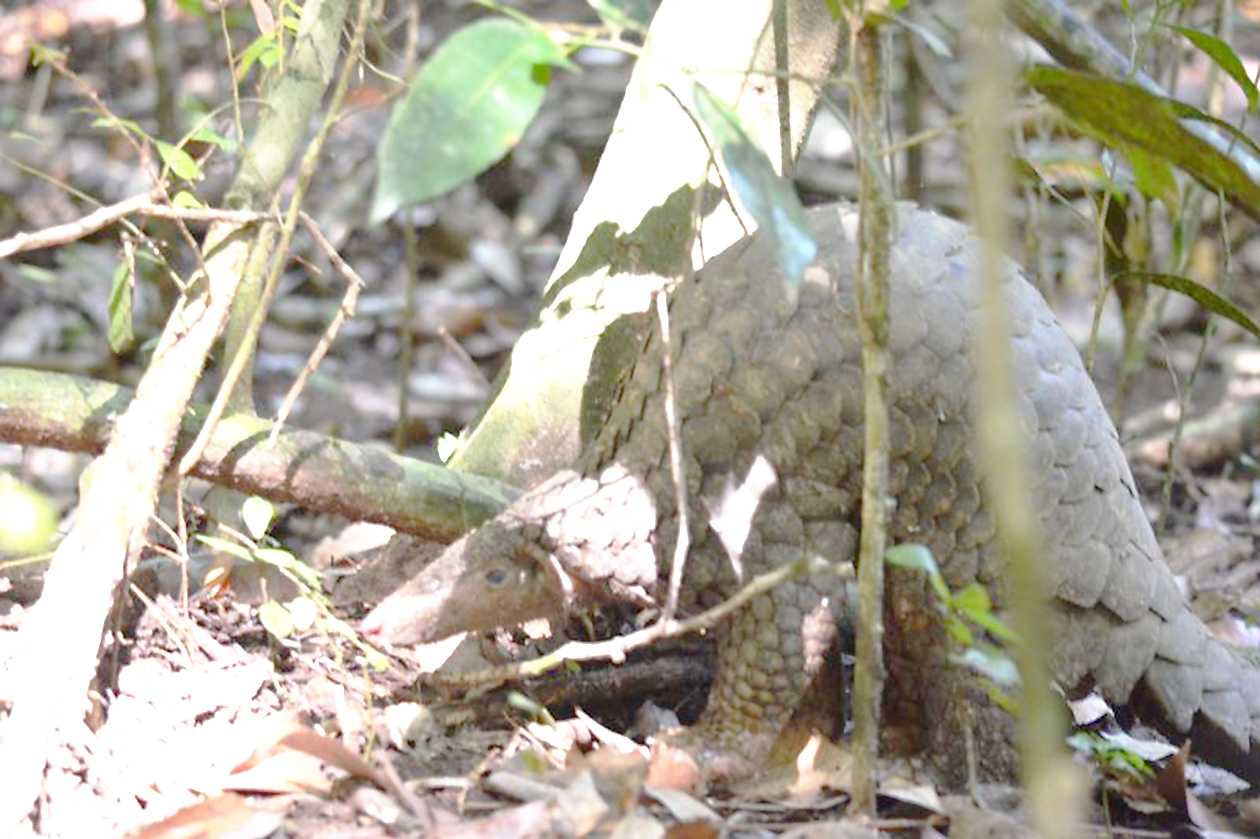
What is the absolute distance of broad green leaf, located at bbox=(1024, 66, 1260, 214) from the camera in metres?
2.01

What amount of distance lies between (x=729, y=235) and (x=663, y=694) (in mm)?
933

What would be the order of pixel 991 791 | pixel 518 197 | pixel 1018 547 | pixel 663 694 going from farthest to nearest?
pixel 518 197 → pixel 663 694 → pixel 991 791 → pixel 1018 547

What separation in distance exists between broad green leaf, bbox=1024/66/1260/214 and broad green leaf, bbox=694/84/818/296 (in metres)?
0.39

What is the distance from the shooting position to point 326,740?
232 centimetres

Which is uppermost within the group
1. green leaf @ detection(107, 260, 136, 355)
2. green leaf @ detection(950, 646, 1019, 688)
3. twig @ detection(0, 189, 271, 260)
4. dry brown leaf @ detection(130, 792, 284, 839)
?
twig @ detection(0, 189, 271, 260)

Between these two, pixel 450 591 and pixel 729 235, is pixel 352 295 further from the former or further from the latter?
pixel 729 235

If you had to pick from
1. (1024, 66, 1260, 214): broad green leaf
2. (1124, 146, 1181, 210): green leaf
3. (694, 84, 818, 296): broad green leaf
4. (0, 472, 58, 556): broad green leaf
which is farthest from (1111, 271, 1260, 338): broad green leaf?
(0, 472, 58, 556): broad green leaf

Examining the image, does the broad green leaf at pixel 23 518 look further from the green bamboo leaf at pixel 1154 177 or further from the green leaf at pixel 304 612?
the green bamboo leaf at pixel 1154 177

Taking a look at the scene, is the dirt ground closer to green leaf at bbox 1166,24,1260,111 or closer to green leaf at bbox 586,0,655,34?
green leaf at bbox 1166,24,1260,111

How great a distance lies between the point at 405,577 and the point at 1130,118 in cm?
181

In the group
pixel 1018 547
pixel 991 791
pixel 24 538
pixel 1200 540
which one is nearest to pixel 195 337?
pixel 24 538

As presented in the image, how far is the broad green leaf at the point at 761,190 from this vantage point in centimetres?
185

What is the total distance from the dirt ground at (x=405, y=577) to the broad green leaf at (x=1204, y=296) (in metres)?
0.24

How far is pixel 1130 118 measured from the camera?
206 cm
